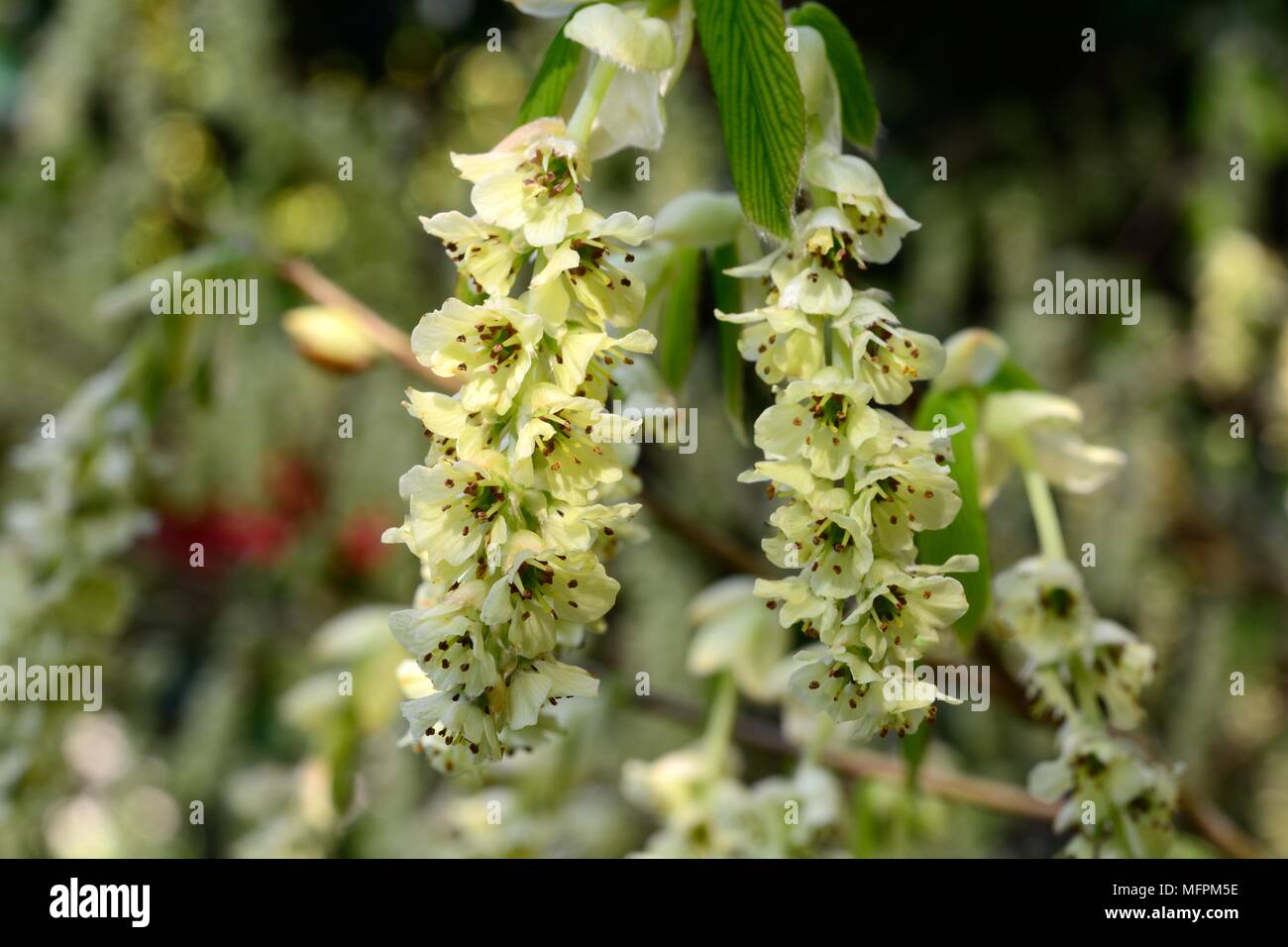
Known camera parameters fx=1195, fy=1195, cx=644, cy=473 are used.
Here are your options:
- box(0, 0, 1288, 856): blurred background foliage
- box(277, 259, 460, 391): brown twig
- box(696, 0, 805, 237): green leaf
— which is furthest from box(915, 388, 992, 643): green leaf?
box(0, 0, 1288, 856): blurred background foliage

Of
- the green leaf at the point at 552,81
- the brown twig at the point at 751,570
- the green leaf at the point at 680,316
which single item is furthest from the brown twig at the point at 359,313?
the green leaf at the point at 552,81

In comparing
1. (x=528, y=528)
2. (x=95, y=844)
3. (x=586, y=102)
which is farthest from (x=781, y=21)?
(x=95, y=844)

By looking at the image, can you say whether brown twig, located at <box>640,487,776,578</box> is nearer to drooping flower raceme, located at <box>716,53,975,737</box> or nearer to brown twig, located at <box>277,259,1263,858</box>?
brown twig, located at <box>277,259,1263,858</box>

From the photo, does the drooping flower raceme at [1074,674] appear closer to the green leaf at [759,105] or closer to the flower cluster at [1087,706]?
the flower cluster at [1087,706]

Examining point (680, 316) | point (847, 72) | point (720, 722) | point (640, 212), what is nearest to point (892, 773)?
point (720, 722)

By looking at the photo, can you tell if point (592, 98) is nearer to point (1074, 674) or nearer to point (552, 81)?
point (552, 81)
